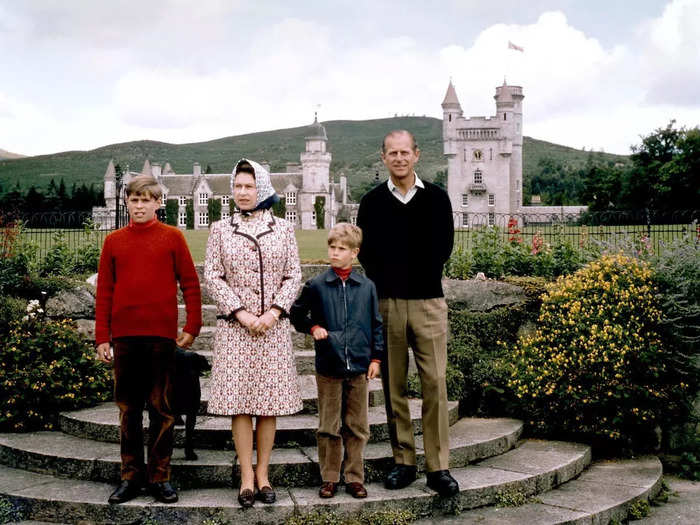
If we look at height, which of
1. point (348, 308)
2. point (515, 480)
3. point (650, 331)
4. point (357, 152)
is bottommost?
point (515, 480)

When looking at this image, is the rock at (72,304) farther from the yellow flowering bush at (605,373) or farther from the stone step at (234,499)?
the yellow flowering bush at (605,373)

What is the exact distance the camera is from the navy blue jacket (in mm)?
4590

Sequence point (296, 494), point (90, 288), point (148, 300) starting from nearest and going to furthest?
1. point (148, 300)
2. point (296, 494)
3. point (90, 288)

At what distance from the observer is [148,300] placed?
4.52 meters

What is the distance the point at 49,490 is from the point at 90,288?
318 centimetres

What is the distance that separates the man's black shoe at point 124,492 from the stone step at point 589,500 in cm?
204

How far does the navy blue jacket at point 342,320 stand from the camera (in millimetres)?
4590

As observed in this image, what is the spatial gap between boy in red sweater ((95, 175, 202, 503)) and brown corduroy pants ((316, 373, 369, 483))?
1038 millimetres

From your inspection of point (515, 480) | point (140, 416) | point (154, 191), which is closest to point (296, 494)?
point (140, 416)

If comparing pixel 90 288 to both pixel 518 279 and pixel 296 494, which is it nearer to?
pixel 296 494

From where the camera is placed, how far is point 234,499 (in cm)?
473

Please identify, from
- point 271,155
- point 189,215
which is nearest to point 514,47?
point 189,215

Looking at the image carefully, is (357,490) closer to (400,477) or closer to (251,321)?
(400,477)

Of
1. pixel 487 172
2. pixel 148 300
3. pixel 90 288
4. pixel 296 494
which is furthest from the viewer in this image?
pixel 487 172
